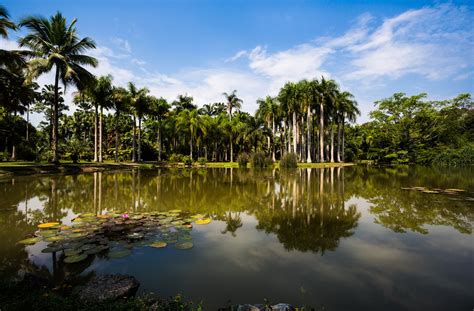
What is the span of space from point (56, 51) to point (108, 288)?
2803 cm

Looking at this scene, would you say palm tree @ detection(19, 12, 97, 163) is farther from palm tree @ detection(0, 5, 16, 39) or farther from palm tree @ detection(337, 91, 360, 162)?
palm tree @ detection(337, 91, 360, 162)

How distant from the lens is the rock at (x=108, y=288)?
11.6 feet

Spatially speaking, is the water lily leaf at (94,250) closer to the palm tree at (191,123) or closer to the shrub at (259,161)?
the shrub at (259,161)

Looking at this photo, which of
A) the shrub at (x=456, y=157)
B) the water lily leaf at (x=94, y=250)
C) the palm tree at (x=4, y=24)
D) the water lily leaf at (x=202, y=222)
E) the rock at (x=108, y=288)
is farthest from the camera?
the shrub at (x=456, y=157)

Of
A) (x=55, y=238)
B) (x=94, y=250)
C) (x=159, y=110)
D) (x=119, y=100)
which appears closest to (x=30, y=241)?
(x=55, y=238)

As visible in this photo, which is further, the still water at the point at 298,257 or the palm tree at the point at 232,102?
the palm tree at the point at 232,102

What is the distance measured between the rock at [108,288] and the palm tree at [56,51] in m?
24.4

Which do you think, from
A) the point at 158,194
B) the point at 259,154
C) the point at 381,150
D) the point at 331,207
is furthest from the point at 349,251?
the point at 381,150

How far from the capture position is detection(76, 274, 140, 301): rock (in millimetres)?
3551

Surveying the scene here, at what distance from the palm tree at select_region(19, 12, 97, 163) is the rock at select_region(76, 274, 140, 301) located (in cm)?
2436

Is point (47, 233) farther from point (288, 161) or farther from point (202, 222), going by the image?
point (288, 161)

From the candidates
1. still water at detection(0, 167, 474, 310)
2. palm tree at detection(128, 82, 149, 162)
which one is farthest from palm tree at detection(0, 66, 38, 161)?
still water at detection(0, 167, 474, 310)

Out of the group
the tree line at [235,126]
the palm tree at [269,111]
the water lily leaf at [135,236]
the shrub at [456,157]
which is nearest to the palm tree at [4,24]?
the tree line at [235,126]

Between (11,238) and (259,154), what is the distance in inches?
1166
